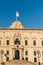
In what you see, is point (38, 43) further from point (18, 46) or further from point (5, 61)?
point (5, 61)

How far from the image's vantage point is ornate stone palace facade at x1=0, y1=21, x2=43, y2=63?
77500mm

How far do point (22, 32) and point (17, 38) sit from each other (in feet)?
7.80

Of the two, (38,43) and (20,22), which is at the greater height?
(20,22)

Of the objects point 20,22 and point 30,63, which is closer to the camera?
point 30,63

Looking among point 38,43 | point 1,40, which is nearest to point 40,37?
point 38,43

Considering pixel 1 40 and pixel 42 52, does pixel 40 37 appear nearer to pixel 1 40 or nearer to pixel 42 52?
pixel 42 52

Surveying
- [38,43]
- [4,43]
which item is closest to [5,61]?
[4,43]

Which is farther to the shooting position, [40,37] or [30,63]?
[40,37]

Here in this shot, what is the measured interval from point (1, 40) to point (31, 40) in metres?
8.93

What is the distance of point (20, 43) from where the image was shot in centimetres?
7812

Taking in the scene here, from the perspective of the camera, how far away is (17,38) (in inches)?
3083

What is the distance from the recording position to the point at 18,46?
77750mm

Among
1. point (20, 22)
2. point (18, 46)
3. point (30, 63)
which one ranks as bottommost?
point (30, 63)

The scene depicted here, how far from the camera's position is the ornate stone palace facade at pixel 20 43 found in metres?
77.5
